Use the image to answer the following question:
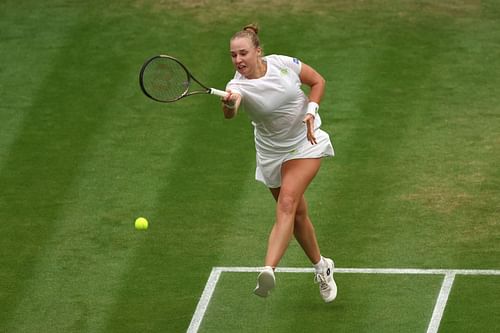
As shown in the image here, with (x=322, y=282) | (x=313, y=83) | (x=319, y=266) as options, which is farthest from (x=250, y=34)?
(x=322, y=282)

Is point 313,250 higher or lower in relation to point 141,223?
higher

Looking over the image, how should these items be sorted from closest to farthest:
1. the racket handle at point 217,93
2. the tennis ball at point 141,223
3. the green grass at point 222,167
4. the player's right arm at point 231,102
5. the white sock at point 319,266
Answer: the racket handle at point 217,93, the player's right arm at point 231,102, the white sock at point 319,266, the green grass at point 222,167, the tennis ball at point 141,223

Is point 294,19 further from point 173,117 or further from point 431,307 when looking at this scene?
point 431,307

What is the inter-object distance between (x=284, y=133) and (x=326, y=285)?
149cm

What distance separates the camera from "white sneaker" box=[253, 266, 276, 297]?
13.1m

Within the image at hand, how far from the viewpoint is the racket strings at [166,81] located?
13.7 m

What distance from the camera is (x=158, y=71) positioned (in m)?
13.8

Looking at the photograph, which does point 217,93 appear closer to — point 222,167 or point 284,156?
point 284,156

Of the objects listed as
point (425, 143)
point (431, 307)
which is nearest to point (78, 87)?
point (425, 143)

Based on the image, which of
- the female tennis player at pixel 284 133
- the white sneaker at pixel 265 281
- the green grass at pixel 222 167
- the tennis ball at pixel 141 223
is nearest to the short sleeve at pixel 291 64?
the female tennis player at pixel 284 133

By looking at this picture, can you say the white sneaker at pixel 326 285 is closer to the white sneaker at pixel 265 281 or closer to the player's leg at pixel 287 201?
the player's leg at pixel 287 201

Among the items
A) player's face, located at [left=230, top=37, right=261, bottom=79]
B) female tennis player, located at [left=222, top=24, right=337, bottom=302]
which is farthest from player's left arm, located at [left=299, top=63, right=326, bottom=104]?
player's face, located at [left=230, top=37, right=261, bottom=79]

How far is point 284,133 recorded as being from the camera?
1385 cm

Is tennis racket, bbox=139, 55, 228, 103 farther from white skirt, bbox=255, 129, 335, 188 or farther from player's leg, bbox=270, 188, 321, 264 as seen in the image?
player's leg, bbox=270, 188, 321, 264
